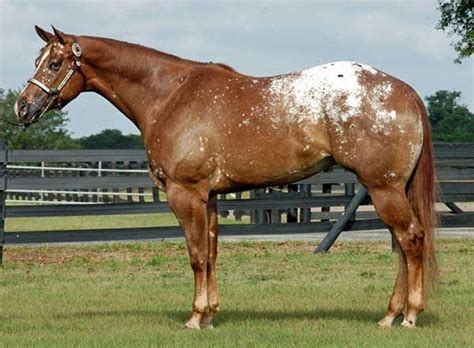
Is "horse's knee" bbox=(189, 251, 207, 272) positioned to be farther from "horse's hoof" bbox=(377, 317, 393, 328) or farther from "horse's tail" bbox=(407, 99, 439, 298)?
"horse's tail" bbox=(407, 99, 439, 298)

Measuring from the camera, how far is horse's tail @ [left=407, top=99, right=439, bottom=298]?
831 cm

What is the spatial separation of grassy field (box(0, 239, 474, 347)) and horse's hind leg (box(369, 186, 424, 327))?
198mm

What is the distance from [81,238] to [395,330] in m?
7.05

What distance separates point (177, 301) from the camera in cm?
1012

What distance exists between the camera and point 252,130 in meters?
8.30

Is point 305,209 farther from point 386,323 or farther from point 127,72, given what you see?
point 386,323

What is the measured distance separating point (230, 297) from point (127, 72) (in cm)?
277

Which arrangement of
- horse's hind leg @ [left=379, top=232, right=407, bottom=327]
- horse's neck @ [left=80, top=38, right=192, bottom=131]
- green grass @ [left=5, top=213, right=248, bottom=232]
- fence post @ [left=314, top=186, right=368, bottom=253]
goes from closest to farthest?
horse's hind leg @ [left=379, top=232, right=407, bottom=327] < horse's neck @ [left=80, top=38, right=192, bottom=131] < fence post @ [left=314, top=186, right=368, bottom=253] < green grass @ [left=5, top=213, right=248, bottom=232]

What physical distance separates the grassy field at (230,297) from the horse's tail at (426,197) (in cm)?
48

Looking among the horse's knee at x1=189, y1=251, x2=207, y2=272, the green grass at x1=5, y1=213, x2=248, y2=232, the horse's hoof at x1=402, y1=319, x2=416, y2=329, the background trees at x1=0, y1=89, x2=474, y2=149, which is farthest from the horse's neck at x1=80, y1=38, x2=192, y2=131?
the background trees at x1=0, y1=89, x2=474, y2=149

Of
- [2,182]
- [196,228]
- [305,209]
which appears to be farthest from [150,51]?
[305,209]

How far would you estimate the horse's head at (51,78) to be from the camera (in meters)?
8.63

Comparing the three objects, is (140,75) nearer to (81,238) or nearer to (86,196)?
(81,238)

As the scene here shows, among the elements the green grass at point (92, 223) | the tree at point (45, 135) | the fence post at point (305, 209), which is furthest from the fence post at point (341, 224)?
the tree at point (45, 135)
